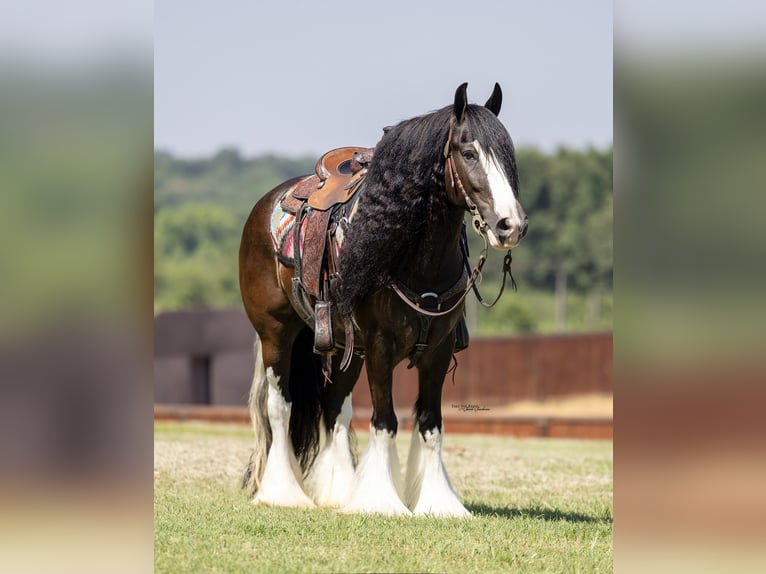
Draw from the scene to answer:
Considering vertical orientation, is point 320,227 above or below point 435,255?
above

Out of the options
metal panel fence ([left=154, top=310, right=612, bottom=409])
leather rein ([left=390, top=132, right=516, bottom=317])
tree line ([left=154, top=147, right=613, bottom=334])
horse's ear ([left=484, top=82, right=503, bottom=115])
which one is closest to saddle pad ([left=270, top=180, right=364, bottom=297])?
leather rein ([left=390, top=132, right=516, bottom=317])

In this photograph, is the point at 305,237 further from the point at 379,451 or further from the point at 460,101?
the point at 460,101

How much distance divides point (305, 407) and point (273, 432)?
0.97ft

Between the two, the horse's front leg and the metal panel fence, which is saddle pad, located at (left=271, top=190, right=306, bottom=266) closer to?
the horse's front leg

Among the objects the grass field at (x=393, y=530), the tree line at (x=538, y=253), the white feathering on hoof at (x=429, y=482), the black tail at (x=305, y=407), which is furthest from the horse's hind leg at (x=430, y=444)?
the tree line at (x=538, y=253)

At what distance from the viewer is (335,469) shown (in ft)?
22.8

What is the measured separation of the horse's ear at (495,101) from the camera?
18.5 ft

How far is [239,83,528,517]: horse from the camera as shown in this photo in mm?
5324

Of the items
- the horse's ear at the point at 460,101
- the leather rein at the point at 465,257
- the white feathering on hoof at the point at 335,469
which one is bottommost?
the white feathering on hoof at the point at 335,469

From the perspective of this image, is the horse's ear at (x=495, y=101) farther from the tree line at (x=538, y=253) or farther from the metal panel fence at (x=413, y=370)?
the tree line at (x=538, y=253)

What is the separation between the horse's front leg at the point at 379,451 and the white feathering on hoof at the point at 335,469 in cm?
65

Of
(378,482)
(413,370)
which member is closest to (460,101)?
(378,482)
